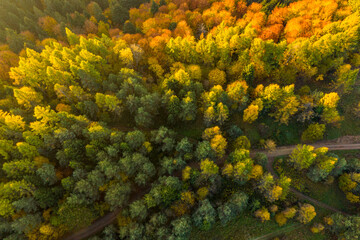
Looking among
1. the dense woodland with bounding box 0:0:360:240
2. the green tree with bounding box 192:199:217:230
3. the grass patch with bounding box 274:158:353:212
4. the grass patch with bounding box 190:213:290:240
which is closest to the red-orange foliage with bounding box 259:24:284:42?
the dense woodland with bounding box 0:0:360:240

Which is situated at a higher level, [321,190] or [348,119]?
[348,119]

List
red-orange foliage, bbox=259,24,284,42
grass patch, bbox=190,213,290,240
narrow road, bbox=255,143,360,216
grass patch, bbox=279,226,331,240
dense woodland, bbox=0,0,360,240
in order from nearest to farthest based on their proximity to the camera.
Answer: dense woodland, bbox=0,0,360,240 < grass patch, bbox=190,213,290,240 < grass patch, bbox=279,226,331,240 < narrow road, bbox=255,143,360,216 < red-orange foliage, bbox=259,24,284,42

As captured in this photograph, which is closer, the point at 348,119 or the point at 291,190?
the point at 291,190

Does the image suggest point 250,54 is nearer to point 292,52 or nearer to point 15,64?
point 292,52

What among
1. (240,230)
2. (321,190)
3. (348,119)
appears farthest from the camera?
(348,119)

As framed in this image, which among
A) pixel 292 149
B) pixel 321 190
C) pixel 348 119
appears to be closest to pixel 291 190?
pixel 321 190

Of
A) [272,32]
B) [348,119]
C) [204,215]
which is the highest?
[272,32]

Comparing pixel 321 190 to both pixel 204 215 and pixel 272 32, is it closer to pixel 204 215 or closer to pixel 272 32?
pixel 204 215

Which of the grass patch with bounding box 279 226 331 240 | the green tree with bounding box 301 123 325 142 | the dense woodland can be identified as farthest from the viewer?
the green tree with bounding box 301 123 325 142

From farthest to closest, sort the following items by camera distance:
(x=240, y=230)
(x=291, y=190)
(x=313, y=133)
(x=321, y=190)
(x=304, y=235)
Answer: (x=313, y=133)
(x=321, y=190)
(x=291, y=190)
(x=304, y=235)
(x=240, y=230)

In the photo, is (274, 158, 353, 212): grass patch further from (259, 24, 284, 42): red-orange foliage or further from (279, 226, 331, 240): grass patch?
(259, 24, 284, 42): red-orange foliage
